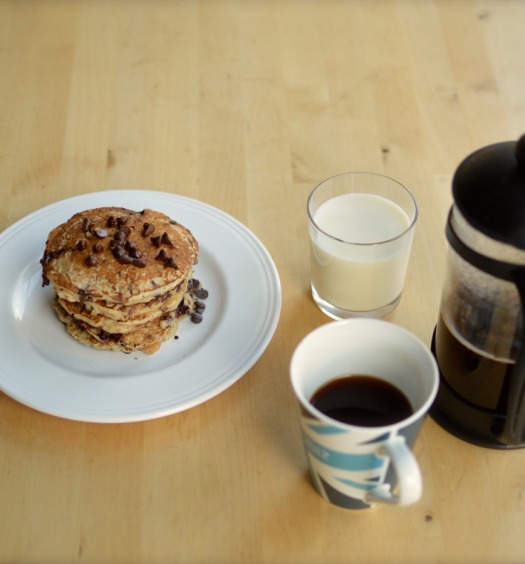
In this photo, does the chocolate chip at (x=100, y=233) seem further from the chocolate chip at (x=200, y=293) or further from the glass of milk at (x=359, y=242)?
the glass of milk at (x=359, y=242)

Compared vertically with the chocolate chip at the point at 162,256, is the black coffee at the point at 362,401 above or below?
below

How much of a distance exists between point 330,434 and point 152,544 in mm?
267

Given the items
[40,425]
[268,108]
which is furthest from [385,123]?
[40,425]

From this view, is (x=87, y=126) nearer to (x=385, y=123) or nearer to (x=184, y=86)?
(x=184, y=86)

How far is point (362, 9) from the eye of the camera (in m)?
1.83

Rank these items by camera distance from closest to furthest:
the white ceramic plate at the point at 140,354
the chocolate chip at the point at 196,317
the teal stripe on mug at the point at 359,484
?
1. the teal stripe on mug at the point at 359,484
2. the white ceramic plate at the point at 140,354
3. the chocolate chip at the point at 196,317

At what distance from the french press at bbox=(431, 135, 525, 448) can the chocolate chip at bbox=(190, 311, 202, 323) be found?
34cm

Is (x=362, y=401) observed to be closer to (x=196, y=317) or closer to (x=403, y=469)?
(x=403, y=469)

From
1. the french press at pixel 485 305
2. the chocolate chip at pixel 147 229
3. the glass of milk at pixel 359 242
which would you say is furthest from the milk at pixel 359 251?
the chocolate chip at pixel 147 229

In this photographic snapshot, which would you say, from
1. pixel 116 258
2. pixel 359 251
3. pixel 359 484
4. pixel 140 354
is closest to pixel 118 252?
pixel 116 258

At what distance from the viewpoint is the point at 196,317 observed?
1.17 m

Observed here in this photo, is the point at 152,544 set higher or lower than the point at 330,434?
lower

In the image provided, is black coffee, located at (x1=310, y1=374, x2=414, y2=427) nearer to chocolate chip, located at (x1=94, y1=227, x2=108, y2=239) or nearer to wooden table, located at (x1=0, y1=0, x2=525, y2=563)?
wooden table, located at (x1=0, y1=0, x2=525, y2=563)

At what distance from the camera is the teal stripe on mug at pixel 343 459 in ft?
2.90
